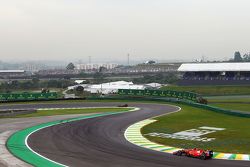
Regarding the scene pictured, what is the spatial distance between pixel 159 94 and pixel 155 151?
57981mm

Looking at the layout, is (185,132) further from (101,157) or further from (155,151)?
(101,157)

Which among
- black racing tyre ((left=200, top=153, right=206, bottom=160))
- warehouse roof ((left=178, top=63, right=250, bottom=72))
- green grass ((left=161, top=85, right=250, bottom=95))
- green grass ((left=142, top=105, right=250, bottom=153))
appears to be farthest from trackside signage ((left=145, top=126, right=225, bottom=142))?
warehouse roof ((left=178, top=63, right=250, bottom=72))

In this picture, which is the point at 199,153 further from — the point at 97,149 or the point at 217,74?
the point at 217,74

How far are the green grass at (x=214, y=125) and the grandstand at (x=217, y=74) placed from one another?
6771 cm

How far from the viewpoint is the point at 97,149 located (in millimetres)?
28969

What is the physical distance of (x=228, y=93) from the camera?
10381 cm

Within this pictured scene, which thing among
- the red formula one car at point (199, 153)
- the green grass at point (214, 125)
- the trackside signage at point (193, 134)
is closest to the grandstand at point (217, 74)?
the green grass at point (214, 125)

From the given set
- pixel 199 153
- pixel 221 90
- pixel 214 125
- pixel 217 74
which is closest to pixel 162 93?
pixel 221 90

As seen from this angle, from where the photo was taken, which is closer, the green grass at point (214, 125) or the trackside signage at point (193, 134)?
the green grass at point (214, 125)

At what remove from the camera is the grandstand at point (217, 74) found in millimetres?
121912

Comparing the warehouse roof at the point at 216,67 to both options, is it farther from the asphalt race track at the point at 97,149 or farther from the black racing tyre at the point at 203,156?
the black racing tyre at the point at 203,156

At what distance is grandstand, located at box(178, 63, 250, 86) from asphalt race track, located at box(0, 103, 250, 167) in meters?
83.3

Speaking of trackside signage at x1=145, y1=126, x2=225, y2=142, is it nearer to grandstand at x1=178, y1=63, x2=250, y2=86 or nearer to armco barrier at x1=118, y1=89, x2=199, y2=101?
armco barrier at x1=118, y1=89, x2=199, y2=101

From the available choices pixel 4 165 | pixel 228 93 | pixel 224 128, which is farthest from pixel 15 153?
pixel 228 93
